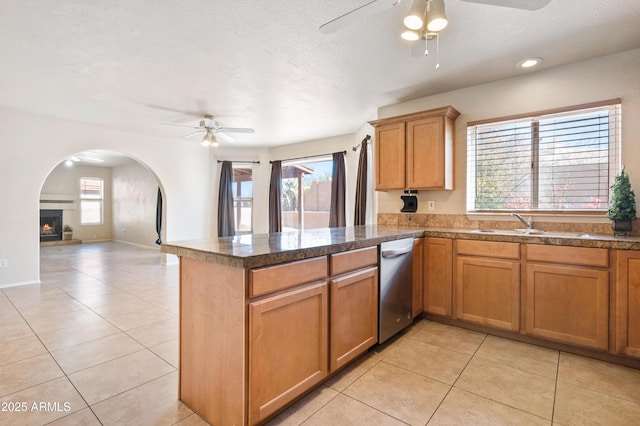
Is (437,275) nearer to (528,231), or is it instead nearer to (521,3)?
(528,231)

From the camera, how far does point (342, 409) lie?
1.74 metres

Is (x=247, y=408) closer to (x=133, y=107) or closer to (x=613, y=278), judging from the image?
(x=613, y=278)

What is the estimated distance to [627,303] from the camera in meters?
2.17

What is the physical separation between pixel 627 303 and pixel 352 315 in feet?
6.43

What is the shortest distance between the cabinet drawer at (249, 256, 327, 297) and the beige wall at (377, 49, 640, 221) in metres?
2.35

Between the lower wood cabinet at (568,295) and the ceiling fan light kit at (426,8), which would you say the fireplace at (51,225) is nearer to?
the ceiling fan light kit at (426,8)

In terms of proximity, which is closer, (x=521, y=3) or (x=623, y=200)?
(x=521, y=3)

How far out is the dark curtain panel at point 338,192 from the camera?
569 cm

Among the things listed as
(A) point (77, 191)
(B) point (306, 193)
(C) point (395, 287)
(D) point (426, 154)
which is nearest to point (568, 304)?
(C) point (395, 287)

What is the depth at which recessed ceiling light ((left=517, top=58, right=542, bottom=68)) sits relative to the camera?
2.80 m

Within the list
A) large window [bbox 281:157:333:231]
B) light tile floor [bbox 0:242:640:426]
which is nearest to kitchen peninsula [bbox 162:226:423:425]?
light tile floor [bbox 0:242:640:426]

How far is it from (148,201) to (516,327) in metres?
9.14

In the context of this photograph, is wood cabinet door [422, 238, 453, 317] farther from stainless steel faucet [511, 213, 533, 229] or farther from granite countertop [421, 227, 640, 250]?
stainless steel faucet [511, 213, 533, 229]

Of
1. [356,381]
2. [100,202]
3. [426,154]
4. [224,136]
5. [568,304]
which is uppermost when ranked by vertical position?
[224,136]
